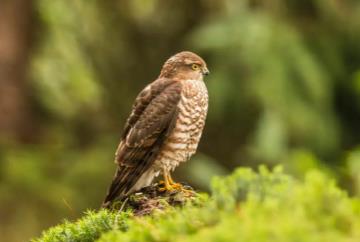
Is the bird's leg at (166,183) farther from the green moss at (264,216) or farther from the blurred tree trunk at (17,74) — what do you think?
the blurred tree trunk at (17,74)

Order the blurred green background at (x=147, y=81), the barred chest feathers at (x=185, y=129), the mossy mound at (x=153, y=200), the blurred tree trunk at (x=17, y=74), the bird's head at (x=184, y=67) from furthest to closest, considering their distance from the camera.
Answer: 1. the blurred tree trunk at (x=17, y=74)
2. the blurred green background at (x=147, y=81)
3. the bird's head at (x=184, y=67)
4. the barred chest feathers at (x=185, y=129)
5. the mossy mound at (x=153, y=200)

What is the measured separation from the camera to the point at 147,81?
41.8 ft

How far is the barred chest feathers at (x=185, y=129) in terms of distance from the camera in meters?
5.84

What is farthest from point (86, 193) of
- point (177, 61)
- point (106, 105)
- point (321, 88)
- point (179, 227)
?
point (179, 227)

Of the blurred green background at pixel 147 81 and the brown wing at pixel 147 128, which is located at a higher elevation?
the blurred green background at pixel 147 81

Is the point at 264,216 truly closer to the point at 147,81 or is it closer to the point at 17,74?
the point at 147,81

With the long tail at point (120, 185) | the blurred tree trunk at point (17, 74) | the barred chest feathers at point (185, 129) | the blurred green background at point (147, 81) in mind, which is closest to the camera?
the long tail at point (120, 185)

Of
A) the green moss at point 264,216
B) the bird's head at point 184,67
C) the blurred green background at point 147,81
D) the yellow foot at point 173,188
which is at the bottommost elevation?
the green moss at point 264,216

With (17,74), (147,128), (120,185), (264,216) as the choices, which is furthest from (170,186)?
(17,74)

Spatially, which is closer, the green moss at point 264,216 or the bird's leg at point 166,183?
the green moss at point 264,216

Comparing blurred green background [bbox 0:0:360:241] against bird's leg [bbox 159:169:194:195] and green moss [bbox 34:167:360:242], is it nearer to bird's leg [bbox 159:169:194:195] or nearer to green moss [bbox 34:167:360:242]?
bird's leg [bbox 159:169:194:195]

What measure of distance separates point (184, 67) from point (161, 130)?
1.77ft

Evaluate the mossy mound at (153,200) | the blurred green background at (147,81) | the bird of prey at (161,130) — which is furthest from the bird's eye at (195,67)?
the blurred green background at (147,81)

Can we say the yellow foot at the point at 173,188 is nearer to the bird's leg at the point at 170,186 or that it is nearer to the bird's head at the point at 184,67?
the bird's leg at the point at 170,186
